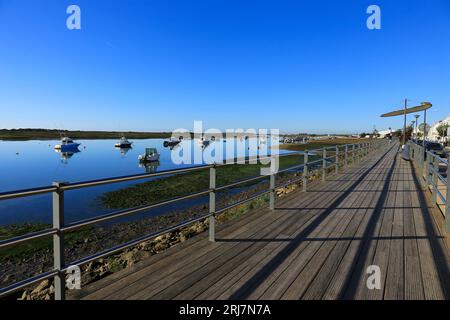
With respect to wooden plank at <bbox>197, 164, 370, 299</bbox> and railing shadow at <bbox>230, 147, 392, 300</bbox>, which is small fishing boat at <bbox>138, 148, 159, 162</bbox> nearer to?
railing shadow at <bbox>230, 147, 392, 300</bbox>

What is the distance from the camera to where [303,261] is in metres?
3.58

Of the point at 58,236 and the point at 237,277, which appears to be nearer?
the point at 58,236

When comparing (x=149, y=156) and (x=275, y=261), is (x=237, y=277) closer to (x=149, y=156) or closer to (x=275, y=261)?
(x=275, y=261)

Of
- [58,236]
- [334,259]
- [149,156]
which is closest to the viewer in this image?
[58,236]

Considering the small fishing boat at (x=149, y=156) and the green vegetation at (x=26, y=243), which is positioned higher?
the small fishing boat at (x=149, y=156)

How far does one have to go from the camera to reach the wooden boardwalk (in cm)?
287

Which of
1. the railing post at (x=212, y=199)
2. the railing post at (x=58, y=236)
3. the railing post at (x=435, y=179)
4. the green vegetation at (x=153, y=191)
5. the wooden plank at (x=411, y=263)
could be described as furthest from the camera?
the green vegetation at (x=153, y=191)

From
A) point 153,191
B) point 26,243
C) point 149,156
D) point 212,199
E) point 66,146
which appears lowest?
point 26,243

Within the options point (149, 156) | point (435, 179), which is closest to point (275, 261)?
point (435, 179)

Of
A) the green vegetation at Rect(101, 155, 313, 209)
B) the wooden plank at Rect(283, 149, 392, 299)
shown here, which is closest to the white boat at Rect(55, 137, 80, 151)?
the green vegetation at Rect(101, 155, 313, 209)

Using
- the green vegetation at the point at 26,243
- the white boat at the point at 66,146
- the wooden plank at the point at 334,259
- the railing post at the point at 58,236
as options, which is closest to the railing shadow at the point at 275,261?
the wooden plank at the point at 334,259

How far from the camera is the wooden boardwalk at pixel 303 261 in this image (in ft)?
9.42

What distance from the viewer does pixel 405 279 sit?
3105 millimetres

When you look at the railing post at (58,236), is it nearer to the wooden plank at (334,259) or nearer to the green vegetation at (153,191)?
the wooden plank at (334,259)
